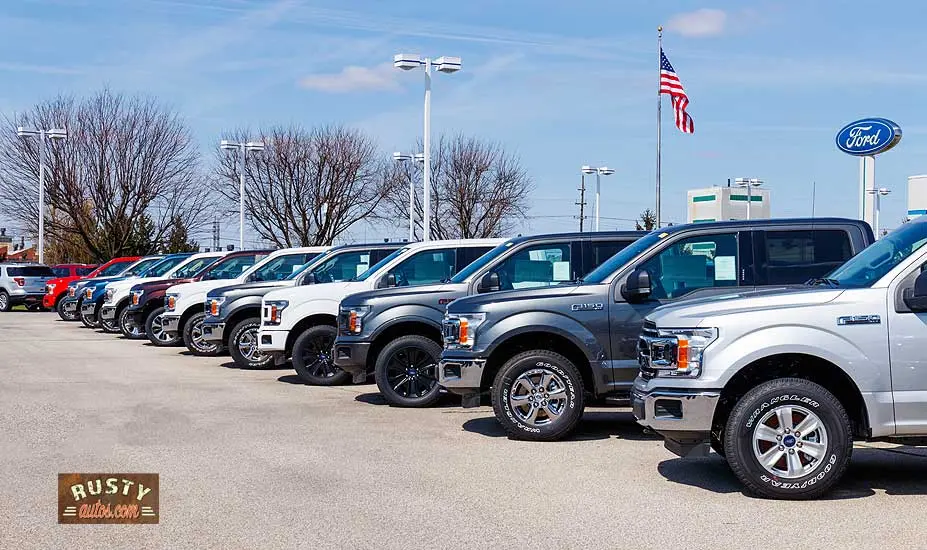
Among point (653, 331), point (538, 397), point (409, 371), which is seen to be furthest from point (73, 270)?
point (653, 331)

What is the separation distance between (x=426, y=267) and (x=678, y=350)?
22.6ft

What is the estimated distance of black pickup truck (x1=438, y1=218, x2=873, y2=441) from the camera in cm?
1022

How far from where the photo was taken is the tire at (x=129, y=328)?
24.0 metres

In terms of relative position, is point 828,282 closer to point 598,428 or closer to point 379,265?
point 598,428

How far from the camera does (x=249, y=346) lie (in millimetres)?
17172

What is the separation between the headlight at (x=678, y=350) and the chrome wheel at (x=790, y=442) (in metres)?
0.59

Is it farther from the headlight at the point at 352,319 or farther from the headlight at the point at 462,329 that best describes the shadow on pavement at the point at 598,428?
the headlight at the point at 352,319

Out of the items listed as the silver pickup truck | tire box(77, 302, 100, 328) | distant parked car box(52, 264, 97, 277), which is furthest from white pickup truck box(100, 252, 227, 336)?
the silver pickup truck

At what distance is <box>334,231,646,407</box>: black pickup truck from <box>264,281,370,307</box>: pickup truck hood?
1991mm

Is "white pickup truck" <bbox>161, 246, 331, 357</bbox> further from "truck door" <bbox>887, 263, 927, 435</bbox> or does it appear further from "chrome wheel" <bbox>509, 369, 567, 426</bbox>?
"truck door" <bbox>887, 263, 927, 435</bbox>

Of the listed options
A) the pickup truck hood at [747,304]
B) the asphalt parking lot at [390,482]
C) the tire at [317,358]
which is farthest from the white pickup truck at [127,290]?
the pickup truck hood at [747,304]

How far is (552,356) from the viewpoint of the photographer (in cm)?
1027

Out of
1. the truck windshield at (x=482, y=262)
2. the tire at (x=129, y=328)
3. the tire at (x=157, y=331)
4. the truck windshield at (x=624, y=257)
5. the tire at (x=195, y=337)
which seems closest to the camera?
the truck windshield at (x=624, y=257)

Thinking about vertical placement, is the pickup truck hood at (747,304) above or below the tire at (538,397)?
above
